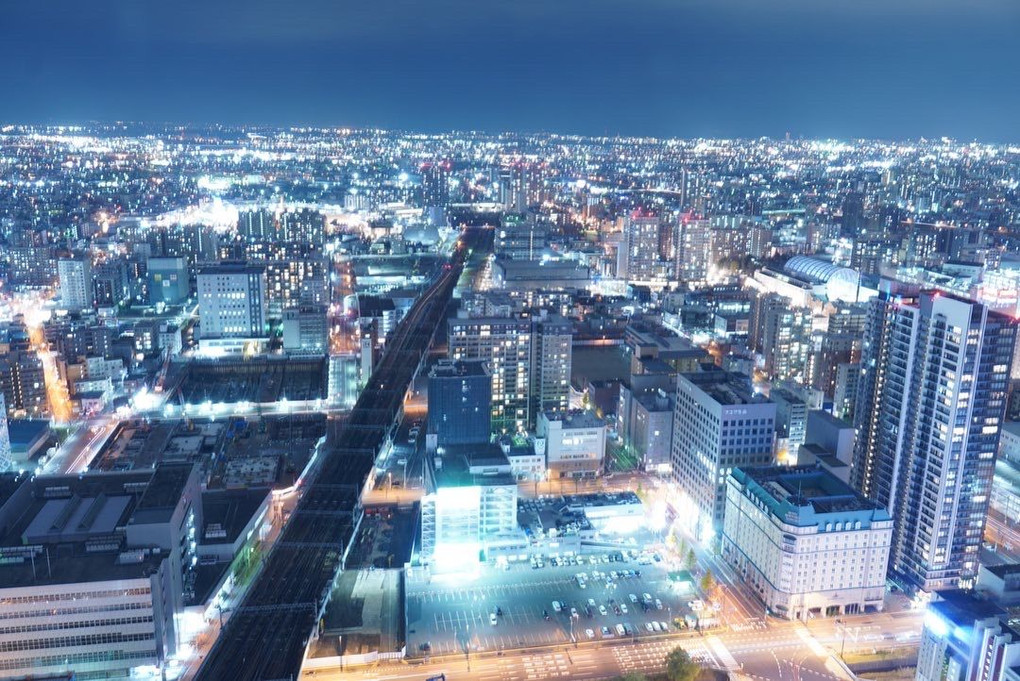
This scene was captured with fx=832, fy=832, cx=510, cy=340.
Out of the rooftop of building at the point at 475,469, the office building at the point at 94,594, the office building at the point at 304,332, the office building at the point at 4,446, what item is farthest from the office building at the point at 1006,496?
the office building at the point at 4,446

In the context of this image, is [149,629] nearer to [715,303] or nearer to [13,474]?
[13,474]

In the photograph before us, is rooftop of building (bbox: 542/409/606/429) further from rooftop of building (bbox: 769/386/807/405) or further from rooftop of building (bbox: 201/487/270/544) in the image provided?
rooftop of building (bbox: 201/487/270/544)

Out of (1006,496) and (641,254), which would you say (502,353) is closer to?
(1006,496)

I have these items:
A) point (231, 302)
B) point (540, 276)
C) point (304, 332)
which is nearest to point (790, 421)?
point (304, 332)

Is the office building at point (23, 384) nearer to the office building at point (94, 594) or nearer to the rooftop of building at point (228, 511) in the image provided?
the rooftop of building at point (228, 511)

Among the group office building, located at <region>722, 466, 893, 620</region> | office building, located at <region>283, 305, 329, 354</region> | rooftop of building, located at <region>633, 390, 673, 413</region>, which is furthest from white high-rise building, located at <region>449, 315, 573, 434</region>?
office building, located at <region>722, 466, 893, 620</region>

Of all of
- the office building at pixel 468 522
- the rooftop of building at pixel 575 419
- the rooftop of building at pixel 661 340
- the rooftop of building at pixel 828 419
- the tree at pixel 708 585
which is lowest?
Answer: the tree at pixel 708 585
